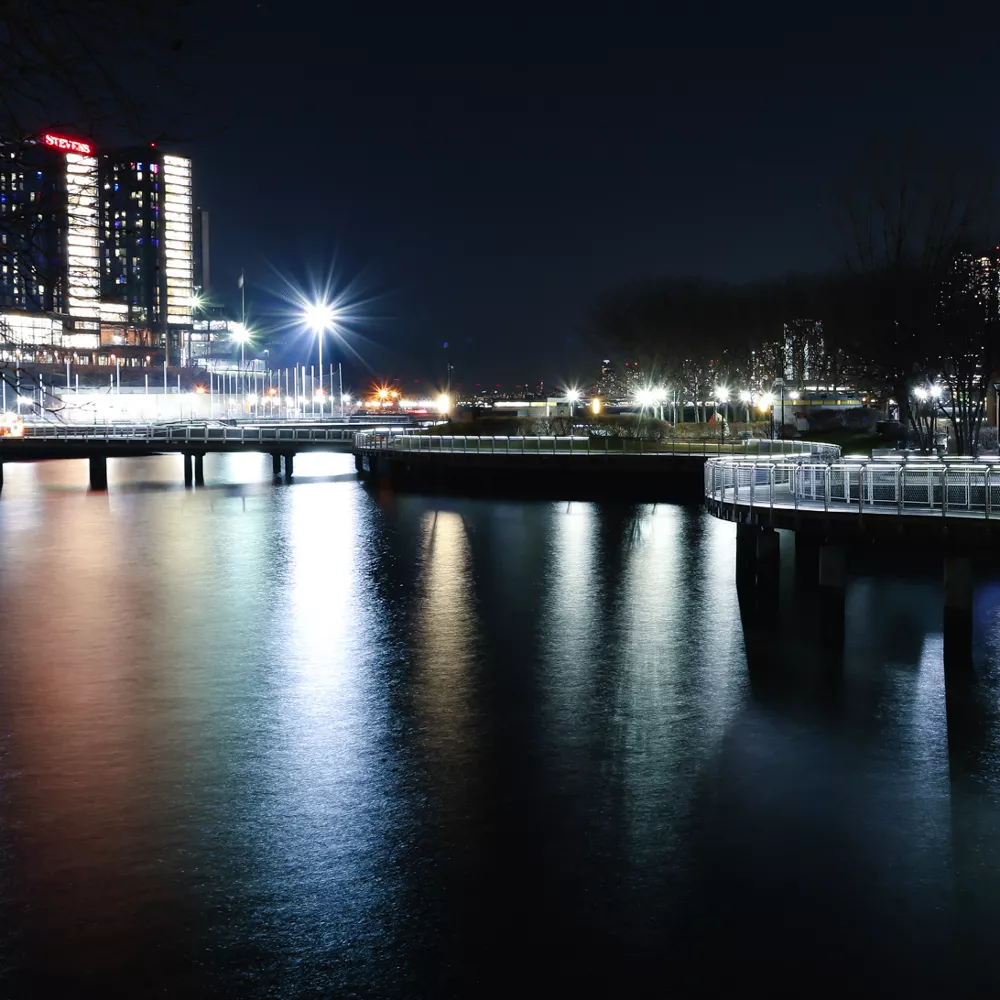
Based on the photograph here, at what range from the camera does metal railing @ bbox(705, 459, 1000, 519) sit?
785 inches

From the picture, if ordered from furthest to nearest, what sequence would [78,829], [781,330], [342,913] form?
[781,330] → [78,829] → [342,913]

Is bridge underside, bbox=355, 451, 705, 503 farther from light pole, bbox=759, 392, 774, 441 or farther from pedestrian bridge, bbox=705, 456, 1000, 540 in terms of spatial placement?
light pole, bbox=759, 392, 774, 441

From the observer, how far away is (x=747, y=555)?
26.9 meters

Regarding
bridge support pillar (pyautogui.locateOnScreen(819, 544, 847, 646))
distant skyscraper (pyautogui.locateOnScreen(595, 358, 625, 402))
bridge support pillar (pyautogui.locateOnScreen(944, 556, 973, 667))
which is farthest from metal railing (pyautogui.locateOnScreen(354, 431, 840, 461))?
distant skyscraper (pyautogui.locateOnScreen(595, 358, 625, 402))

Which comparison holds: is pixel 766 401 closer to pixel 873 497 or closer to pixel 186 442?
pixel 186 442

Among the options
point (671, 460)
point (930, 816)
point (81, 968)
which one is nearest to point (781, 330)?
point (671, 460)

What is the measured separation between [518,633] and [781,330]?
205 feet

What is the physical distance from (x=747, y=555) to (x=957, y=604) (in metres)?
7.01

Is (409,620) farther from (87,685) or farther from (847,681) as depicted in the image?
(847,681)

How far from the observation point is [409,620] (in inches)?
1111

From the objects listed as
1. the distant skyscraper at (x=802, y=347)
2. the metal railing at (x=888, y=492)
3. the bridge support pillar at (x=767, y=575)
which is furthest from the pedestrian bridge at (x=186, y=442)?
the metal railing at (x=888, y=492)

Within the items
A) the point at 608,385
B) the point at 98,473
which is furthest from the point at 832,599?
the point at 608,385

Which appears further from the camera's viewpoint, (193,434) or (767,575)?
(193,434)

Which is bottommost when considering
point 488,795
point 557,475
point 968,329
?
point 488,795
